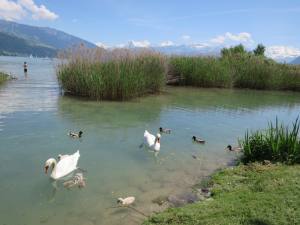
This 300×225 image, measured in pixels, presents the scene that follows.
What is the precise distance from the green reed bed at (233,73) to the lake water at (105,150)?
29.4 feet

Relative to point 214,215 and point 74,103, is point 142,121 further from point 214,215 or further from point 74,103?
point 214,215

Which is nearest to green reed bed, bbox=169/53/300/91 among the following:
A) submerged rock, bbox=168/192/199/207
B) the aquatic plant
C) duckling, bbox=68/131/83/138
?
duckling, bbox=68/131/83/138

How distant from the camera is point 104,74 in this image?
57.2 ft

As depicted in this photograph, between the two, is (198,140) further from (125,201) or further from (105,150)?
(125,201)

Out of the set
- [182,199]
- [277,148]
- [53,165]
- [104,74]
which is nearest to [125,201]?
[182,199]

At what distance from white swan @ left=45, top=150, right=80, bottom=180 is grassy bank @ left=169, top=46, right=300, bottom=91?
19867 mm

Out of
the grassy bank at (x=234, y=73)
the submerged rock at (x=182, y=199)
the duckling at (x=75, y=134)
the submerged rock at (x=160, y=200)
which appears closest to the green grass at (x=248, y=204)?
the submerged rock at (x=182, y=199)

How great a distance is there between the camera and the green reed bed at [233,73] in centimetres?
2764

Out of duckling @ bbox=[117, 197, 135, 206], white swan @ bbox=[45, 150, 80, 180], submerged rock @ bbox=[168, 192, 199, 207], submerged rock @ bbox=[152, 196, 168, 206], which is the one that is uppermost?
white swan @ bbox=[45, 150, 80, 180]

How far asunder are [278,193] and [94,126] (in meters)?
7.49

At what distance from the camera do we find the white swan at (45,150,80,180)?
7.32 m

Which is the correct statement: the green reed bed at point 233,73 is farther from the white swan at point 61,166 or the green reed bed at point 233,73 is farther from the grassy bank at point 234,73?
the white swan at point 61,166

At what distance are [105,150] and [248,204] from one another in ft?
15.3

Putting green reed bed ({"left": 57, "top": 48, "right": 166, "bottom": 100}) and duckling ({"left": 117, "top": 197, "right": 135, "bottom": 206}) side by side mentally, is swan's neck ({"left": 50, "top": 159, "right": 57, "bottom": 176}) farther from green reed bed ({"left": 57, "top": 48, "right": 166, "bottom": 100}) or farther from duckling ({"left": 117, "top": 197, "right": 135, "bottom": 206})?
green reed bed ({"left": 57, "top": 48, "right": 166, "bottom": 100})
